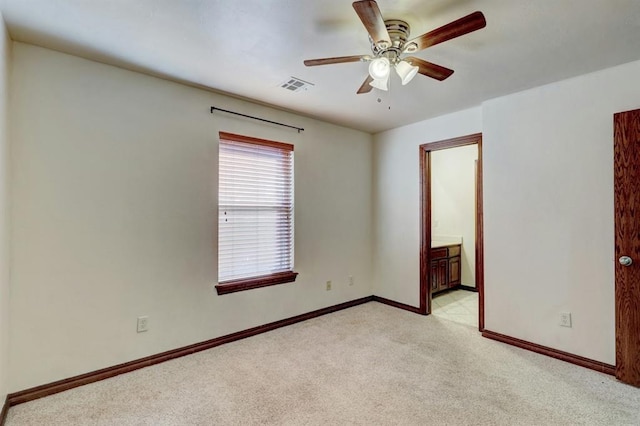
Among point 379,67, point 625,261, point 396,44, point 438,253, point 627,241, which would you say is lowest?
point 438,253

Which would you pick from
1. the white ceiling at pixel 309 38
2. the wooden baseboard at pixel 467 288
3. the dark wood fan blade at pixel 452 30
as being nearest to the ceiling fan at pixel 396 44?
the dark wood fan blade at pixel 452 30

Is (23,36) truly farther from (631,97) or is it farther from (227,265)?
(631,97)

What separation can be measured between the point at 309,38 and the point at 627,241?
2.77 meters

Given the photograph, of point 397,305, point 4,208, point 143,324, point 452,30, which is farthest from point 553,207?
point 4,208

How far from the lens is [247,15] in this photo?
71.3 inches

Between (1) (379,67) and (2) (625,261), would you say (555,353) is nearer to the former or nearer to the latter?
(2) (625,261)

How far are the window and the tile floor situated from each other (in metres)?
2.02

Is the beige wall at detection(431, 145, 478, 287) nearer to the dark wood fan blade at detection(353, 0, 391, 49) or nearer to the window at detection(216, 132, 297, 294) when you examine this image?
the window at detection(216, 132, 297, 294)

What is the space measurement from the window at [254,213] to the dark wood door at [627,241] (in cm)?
288

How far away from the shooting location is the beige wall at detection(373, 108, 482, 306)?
3.98 m

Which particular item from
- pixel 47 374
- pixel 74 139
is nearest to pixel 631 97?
pixel 74 139

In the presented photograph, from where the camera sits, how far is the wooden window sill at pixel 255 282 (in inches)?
119

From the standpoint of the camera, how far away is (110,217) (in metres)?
2.44

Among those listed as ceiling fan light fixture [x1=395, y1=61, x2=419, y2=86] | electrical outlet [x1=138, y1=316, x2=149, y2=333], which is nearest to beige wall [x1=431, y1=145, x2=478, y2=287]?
ceiling fan light fixture [x1=395, y1=61, x2=419, y2=86]
